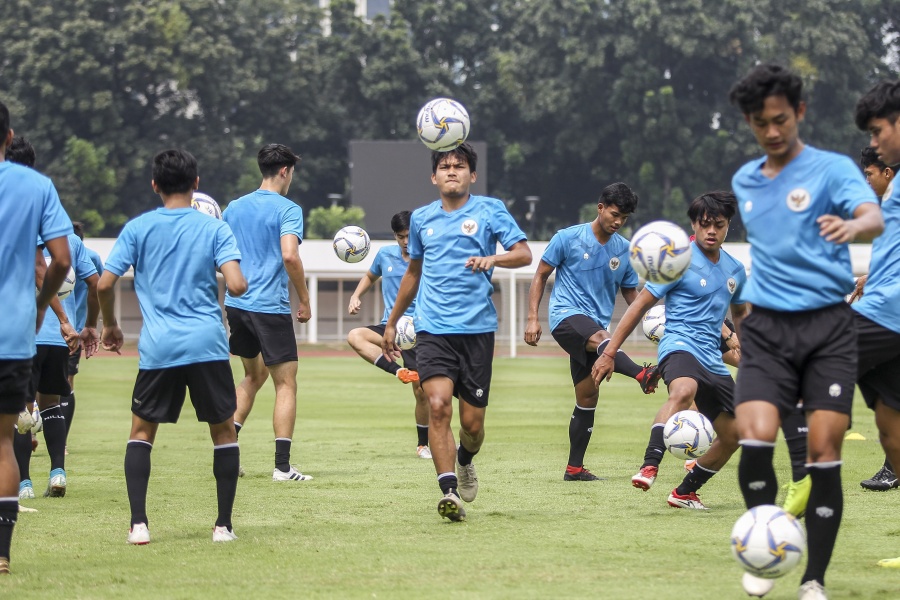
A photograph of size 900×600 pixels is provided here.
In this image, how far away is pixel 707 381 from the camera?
8969 millimetres

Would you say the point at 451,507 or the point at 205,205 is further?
the point at 205,205

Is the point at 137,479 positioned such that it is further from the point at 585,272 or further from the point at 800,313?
the point at 585,272

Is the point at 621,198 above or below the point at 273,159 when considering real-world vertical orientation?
below

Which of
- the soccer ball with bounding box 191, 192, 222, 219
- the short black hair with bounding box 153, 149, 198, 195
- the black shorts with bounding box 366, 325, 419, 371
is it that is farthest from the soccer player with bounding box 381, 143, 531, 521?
the black shorts with bounding box 366, 325, 419, 371

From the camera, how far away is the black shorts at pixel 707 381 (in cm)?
895

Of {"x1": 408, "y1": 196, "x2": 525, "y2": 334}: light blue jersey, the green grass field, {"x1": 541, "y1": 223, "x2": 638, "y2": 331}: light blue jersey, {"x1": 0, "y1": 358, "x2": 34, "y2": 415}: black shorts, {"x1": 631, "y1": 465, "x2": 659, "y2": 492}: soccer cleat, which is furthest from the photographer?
{"x1": 541, "y1": 223, "x2": 638, "y2": 331}: light blue jersey

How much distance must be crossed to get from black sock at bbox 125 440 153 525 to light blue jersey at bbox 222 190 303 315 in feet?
10.5

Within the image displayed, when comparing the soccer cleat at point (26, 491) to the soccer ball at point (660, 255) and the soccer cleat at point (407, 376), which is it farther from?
the soccer ball at point (660, 255)

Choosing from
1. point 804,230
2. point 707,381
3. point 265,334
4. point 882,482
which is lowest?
point 882,482

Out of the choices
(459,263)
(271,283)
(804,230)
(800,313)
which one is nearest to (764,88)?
(804,230)

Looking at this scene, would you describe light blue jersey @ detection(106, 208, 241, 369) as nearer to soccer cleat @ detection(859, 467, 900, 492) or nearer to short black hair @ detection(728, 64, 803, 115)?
short black hair @ detection(728, 64, 803, 115)

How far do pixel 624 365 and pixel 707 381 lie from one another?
169cm

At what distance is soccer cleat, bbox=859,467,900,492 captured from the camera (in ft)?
31.8

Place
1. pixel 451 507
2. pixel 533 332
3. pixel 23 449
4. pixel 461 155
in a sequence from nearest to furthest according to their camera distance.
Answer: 1. pixel 451 507
2. pixel 461 155
3. pixel 23 449
4. pixel 533 332
